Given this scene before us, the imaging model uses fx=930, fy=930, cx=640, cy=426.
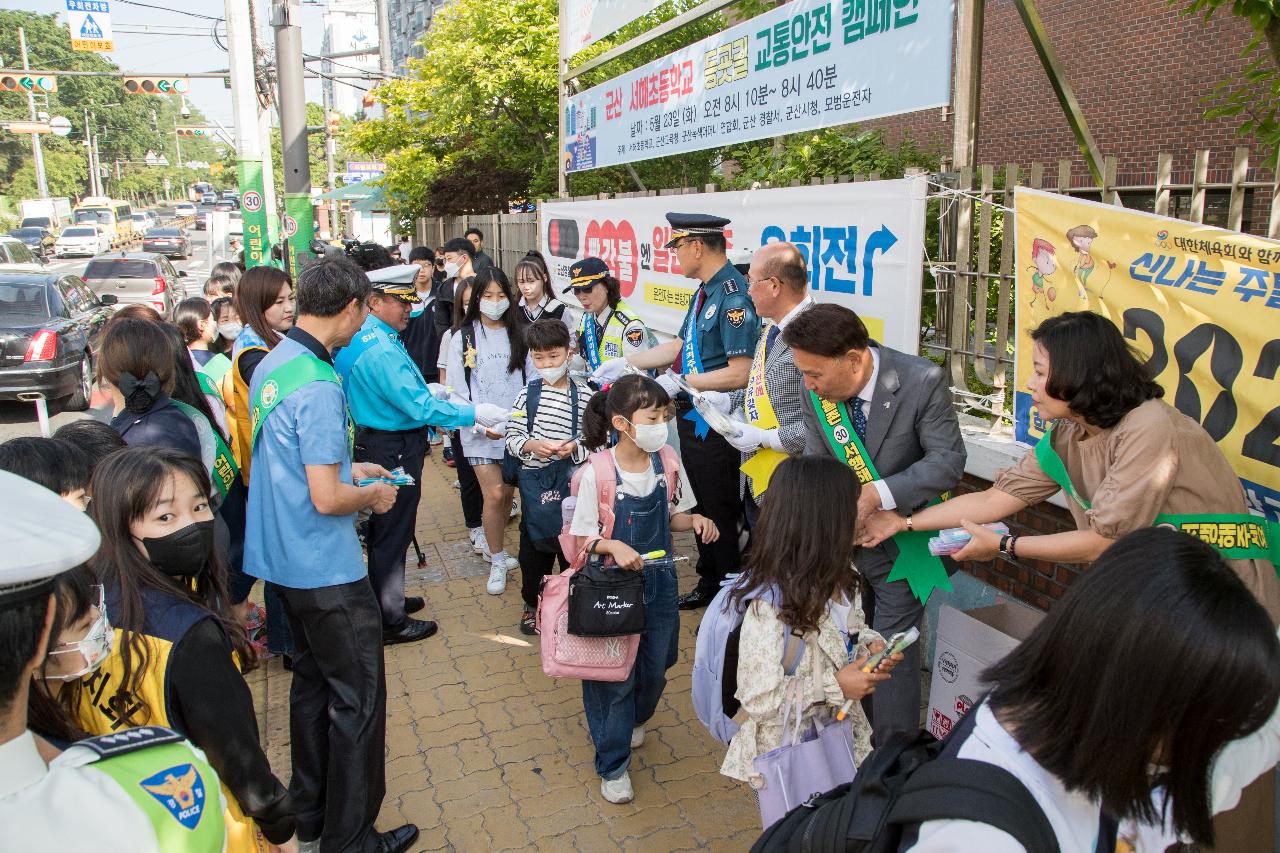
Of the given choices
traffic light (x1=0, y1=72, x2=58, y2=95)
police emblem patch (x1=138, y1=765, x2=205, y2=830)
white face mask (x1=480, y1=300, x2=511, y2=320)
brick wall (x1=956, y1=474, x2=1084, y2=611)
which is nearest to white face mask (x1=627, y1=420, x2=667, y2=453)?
brick wall (x1=956, y1=474, x2=1084, y2=611)

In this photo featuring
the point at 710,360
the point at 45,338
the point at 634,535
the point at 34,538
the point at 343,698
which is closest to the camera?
the point at 34,538

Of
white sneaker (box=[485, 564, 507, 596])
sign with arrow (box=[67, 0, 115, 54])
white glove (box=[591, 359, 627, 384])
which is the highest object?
sign with arrow (box=[67, 0, 115, 54])

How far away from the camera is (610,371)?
17.1 feet

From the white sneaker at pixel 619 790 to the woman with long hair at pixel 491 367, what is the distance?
2.24m

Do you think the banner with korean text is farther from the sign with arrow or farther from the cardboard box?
the sign with arrow

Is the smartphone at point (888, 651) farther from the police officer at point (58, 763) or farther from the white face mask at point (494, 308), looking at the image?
the white face mask at point (494, 308)

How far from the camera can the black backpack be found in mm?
1281

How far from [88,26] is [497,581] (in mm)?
29483

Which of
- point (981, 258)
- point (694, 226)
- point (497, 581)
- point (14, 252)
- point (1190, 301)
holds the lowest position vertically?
point (497, 581)

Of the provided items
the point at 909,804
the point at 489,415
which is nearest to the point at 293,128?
the point at 489,415

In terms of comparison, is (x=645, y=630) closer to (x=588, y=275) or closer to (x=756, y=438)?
(x=756, y=438)

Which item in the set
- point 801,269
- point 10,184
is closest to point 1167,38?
point 801,269

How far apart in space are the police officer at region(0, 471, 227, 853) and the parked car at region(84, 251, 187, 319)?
18450mm

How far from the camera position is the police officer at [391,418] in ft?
14.4
